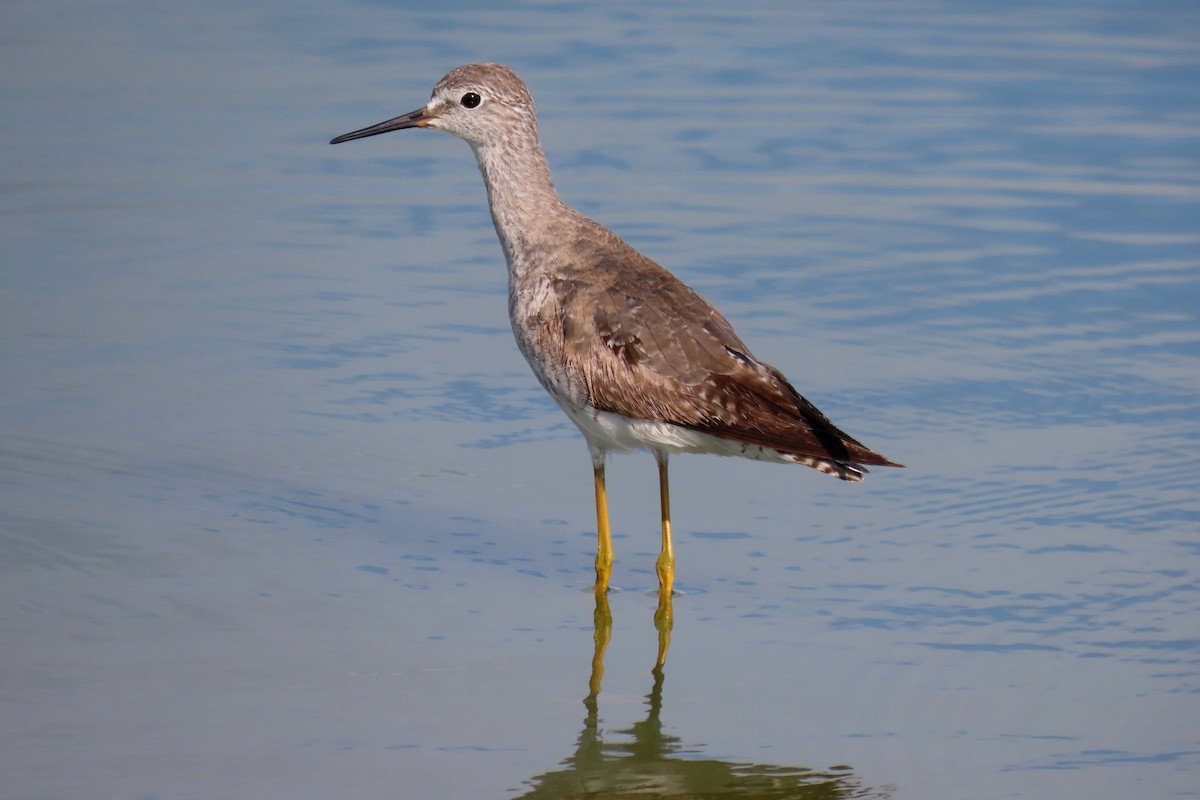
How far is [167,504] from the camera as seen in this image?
840 cm

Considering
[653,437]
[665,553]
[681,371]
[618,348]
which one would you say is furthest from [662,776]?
[618,348]

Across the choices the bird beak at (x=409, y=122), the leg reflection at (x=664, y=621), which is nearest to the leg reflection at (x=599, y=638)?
the leg reflection at (x=664, y=621)

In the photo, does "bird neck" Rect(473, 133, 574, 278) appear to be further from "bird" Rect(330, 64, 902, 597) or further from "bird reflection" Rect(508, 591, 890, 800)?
"bird reflection" Rect(508, 591, 890, 800)

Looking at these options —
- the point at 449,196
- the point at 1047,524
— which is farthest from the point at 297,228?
the point at 1047,524

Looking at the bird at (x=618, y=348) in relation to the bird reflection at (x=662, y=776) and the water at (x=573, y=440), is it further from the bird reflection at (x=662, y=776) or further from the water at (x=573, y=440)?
the bird reflection at (x=662, y=776)

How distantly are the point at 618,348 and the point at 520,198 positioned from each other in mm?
1152

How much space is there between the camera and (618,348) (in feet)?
24.8

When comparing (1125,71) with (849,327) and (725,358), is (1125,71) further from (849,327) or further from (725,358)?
(725,358)

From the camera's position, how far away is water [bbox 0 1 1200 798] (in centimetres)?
653

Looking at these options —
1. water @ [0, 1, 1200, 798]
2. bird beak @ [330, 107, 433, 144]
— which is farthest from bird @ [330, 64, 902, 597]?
water @ [0, 1, 1200, 798]

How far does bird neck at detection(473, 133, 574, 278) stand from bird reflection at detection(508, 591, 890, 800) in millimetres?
2405

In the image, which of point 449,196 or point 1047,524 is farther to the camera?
point 449,196

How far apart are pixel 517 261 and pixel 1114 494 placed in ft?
9.87

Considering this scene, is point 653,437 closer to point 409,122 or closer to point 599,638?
point 599,638
